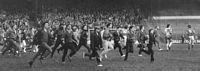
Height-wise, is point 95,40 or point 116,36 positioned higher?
point 95,40

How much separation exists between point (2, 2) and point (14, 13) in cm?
329

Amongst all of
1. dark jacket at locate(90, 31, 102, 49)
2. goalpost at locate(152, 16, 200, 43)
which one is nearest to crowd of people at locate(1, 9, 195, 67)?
dark jacket at locate(90, 31, 102, 49)

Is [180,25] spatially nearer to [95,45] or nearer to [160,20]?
[160,20]

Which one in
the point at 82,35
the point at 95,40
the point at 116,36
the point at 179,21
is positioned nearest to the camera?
the point at 95,40

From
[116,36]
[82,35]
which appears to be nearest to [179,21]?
[116,36]

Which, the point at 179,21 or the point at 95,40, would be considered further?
the point at 179,21

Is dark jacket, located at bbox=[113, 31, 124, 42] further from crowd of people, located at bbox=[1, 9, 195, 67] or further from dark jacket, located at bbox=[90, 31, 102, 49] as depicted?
dark jacket, located at bbox=[90, 31, 102, 49]

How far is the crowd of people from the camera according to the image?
55.1ft

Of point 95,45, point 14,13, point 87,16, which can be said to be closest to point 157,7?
point 87,16

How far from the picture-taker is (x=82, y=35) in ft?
61.9

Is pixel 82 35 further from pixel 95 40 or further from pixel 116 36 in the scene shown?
pixel 116 36

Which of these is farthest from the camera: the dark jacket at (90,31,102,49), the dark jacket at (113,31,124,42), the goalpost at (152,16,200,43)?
the goalpost at (152,16,200,43)

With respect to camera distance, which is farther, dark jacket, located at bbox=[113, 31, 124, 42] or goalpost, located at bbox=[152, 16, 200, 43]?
goalpost, located at bbox=[152, 16, 200, 43]

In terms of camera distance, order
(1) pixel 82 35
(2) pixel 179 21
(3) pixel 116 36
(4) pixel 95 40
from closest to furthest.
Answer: (4) pixel 95 40 < (1) pixel 82 35 < (3) pixel 116 36 < (2) pixel 179 21
